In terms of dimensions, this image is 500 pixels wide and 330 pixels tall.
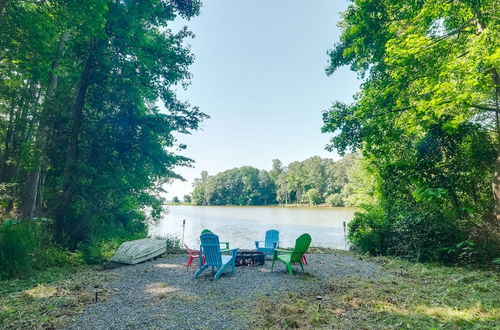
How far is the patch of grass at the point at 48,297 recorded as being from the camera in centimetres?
308

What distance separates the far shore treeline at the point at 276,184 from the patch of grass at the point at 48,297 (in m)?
56.3

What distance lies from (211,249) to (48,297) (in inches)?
109

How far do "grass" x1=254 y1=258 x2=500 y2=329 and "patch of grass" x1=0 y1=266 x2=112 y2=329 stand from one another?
254 centimetres

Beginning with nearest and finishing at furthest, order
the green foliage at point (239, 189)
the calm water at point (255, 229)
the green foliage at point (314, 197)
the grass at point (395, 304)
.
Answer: the grass at point (395, 304)
the calm water at point (255, 229)
the green foliage at point (314, 197)
the green foliage at point (239, 189)

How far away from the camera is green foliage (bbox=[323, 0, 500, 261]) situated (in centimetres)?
567

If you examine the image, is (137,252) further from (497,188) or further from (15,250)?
(497,188)

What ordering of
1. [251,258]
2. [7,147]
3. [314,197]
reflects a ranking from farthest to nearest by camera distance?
[314,197]
[7,147]
[251,258]

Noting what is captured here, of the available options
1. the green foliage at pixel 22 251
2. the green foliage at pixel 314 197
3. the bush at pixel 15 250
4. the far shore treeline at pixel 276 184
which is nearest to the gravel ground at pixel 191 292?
the green foliage at pixel 22 251

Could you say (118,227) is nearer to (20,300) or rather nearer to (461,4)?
(20,300)

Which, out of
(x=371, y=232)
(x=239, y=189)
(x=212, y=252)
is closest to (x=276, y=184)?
(x=239, y=189)

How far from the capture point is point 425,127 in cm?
662

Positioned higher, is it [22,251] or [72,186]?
[72,186]

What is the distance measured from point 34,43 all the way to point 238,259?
7.56 meters

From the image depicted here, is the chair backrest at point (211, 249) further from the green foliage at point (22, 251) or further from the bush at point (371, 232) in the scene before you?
the bush at point (371, 232)
